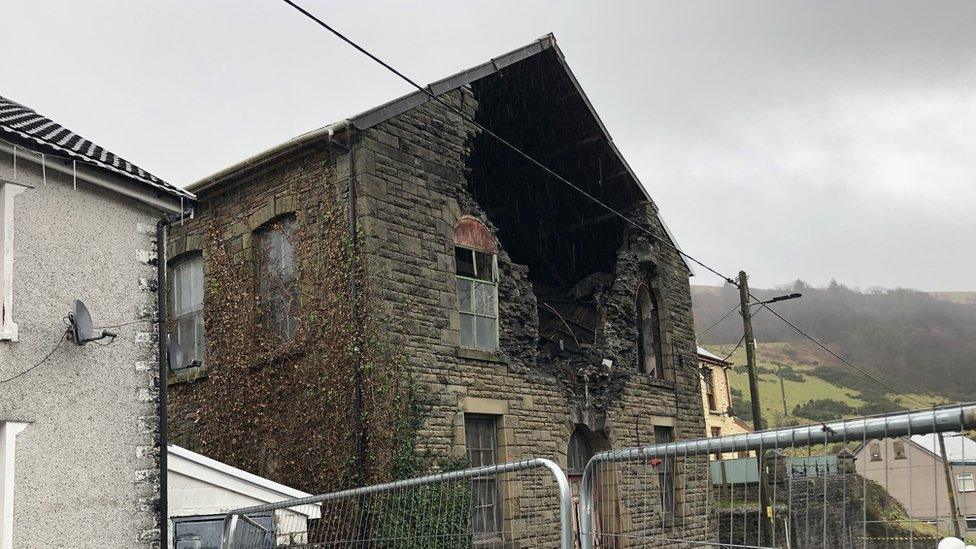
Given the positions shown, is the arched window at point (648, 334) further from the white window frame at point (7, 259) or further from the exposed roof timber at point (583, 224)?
the white window frame at point (7, 259)

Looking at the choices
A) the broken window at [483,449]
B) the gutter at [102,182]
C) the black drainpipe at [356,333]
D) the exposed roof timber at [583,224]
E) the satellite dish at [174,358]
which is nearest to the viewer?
the gutter at [102,182]

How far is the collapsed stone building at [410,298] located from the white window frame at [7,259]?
2.67m

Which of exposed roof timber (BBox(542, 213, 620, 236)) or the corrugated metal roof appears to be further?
exposed roof timber (BBox(542, 213, 620, 236))

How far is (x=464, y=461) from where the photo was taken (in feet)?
46.1

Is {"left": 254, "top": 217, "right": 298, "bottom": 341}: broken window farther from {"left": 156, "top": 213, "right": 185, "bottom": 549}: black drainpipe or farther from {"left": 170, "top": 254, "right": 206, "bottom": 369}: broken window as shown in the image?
{"left": 156, "top": 213, "right": 185, "bottom": 549}: black drainpipe

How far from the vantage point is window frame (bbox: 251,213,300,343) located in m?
15.2

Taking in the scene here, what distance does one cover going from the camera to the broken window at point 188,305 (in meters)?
16.9

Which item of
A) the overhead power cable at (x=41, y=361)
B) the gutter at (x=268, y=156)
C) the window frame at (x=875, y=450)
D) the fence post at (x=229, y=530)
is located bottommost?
the fence post at (x=229, y=530)

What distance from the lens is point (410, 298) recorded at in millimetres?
14219

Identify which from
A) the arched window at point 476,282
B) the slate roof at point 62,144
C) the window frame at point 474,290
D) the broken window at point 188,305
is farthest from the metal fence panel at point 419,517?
the broken window at point 188,305

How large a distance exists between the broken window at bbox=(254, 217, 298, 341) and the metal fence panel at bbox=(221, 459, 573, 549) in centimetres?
412

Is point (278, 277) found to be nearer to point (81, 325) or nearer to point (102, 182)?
point (102, 182)

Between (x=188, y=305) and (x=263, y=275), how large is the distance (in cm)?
228

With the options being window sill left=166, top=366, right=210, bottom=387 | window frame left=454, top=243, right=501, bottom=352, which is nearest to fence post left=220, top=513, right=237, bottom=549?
window frame left=454, top=243, right=501, bottom=352
